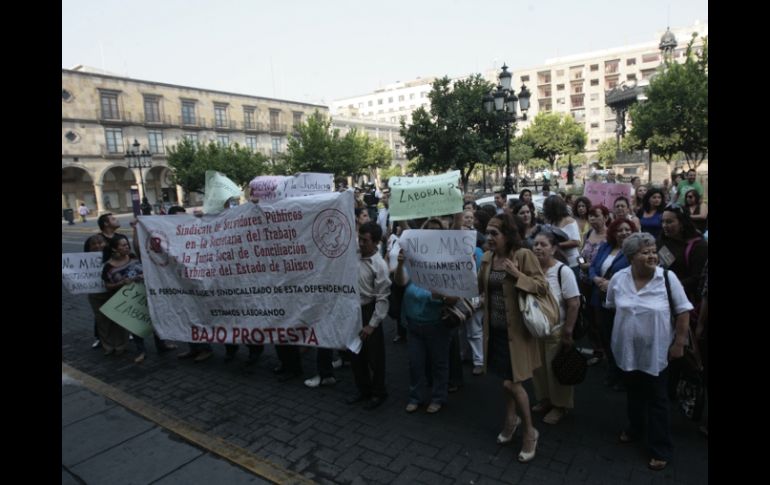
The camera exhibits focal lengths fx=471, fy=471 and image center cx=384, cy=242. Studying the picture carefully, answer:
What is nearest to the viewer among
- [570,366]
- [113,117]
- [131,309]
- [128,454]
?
[570,366]

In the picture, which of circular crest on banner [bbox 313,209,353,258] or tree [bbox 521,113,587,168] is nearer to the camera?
circular crest on banner [bbox 313,209,353,258]

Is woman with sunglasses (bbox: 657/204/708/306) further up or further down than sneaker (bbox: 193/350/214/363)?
further up

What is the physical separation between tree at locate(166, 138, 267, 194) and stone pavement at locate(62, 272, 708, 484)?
3820cm

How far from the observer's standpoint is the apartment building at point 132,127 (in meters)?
43.1

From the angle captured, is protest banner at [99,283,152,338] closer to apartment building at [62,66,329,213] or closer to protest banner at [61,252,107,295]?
protest banner at [61,252,107,295]

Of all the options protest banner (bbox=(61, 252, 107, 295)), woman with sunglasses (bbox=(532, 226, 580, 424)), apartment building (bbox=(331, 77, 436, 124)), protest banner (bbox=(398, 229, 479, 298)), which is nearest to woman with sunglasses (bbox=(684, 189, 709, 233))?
woman with sunglasses (bbox=(532, 226, 580, 424))

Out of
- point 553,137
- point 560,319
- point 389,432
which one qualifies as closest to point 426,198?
point 560,319

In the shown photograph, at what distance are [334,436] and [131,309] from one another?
3561 millimetres

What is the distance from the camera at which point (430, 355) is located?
4504 mm

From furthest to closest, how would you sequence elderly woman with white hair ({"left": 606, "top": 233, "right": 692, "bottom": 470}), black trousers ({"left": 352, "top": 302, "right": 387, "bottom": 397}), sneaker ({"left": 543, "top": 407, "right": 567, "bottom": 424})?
black trousers ({"left": 352, "top": 302, "right": 387, "bottom": 397}) → sneaker ({"left": 543, "top": 407, "right": 567, "bottom": 424}) → elderly woman with white hair ({"left": 606, "top": 233, "right": 692, "bottom": 470})

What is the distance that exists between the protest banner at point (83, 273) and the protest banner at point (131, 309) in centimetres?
45

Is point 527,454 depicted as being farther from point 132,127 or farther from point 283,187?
point 132,127

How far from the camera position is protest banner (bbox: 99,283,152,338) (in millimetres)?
6082
